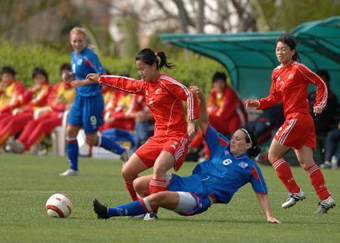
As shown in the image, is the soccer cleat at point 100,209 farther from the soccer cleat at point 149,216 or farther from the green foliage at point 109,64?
the green foliage at point 109,64

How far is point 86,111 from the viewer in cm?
1411

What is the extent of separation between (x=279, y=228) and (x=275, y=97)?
2516 mm

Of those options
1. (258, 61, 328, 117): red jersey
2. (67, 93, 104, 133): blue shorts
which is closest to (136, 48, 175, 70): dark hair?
(258, 61, 328, 117): red jersey

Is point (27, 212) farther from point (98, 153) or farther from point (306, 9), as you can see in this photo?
point (306, 9)

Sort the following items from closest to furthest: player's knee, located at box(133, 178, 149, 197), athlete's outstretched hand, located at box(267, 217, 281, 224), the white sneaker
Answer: athlete's outstretched hand, located at box(267, 217, 281, 224), player's knee, located at box(133, 178, 149, 197), the white sneaker

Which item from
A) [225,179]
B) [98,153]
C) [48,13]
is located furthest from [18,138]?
[48,13]

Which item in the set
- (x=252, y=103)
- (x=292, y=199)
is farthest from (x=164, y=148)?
(x=292, y=199)

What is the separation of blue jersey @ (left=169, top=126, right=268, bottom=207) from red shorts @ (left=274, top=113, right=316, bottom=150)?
4.96 feet

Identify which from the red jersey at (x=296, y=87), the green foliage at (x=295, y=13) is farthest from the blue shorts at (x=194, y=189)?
the green foliage at (x=295, y=13)

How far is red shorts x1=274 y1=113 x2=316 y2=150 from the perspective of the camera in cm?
1009

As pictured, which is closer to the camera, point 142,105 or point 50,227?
point 50,227

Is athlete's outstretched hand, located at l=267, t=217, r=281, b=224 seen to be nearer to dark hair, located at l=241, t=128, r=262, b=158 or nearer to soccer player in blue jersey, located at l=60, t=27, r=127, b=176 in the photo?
dark hair, located at l=241, t=128, r=262, b=158

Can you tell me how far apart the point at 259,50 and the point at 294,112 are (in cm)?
889

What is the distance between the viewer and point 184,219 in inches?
347
